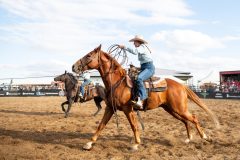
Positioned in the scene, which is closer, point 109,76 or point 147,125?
point 109,76

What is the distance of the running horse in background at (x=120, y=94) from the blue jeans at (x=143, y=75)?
263mm

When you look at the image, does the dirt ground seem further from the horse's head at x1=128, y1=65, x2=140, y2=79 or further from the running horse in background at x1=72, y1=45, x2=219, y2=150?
the horse's head at x1=128, y1=65, x2=140, y2=79

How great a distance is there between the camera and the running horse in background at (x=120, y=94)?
8125mm

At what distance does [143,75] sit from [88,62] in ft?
4.61

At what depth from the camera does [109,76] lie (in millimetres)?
8289

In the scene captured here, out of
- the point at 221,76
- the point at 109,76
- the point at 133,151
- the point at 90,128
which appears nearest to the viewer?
the point at 133,151

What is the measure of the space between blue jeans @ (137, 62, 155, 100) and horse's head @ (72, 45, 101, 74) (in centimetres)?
111

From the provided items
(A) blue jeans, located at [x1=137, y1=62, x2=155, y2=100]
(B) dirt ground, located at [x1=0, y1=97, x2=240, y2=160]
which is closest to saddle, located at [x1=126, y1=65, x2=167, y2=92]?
(A) blue jeans, located at [x1=137, y1=62, x2=155, y2=100]

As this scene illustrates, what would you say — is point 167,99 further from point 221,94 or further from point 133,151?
point 221,94

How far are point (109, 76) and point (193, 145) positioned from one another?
8.83 ft

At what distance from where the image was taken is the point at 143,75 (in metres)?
8.36

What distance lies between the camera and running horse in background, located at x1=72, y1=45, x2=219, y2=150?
8125 mm

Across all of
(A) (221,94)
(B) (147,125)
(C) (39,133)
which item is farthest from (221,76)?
(C) (39,133)

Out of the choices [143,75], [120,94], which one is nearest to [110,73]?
[120,94]
